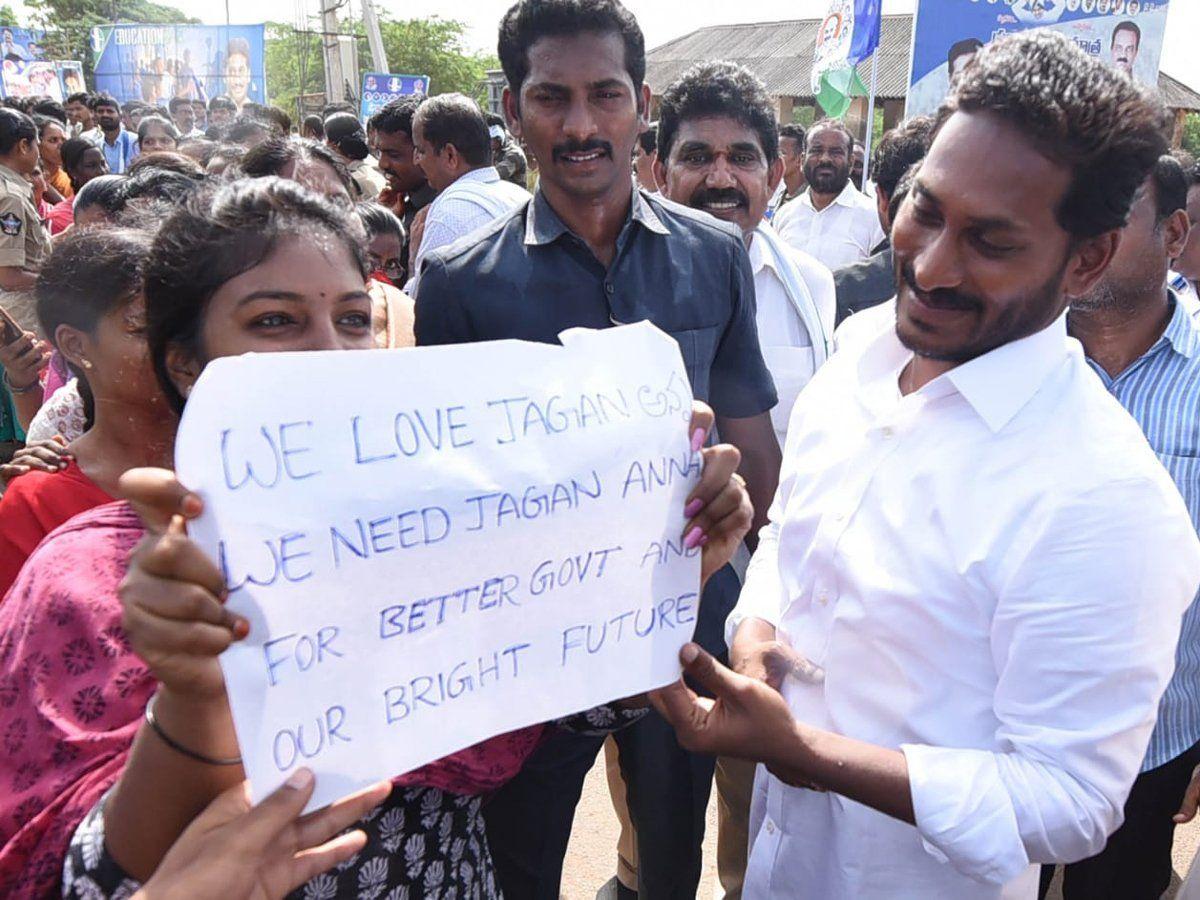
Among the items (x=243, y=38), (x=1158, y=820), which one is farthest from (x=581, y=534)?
(x=243, y=38)

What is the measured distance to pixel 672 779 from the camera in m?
2.19

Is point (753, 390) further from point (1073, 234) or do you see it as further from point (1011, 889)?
point (1011, 889)

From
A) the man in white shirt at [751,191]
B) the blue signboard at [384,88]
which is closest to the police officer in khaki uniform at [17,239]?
the man in white shirt at [751,191]

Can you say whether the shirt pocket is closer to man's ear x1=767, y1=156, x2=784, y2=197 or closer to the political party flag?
man's ear x1=767, y1=156, x2=784, y2=197

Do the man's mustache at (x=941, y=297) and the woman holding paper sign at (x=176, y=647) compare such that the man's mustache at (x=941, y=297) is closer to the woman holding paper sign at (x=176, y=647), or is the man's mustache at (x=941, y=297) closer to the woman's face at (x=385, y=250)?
the woman holding paper sign at (x=176, y=647)

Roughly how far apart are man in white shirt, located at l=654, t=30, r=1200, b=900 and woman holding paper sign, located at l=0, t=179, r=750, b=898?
26 centimetres

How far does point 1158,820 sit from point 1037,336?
1582mm

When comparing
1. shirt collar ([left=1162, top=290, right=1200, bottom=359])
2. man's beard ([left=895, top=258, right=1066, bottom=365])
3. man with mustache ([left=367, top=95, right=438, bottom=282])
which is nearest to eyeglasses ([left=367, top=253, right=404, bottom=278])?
man with mustache ([left=367, top=95, right=438, bottom=282])

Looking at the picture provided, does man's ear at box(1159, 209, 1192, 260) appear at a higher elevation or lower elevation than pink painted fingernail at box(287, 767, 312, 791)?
higher

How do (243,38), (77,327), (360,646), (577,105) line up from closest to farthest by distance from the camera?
1. (360,646)
2. (77,327)
3. (577,105)
4. (243,38)

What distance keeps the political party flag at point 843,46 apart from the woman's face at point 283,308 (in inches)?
303

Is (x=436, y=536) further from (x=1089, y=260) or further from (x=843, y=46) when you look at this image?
(x=843, y=46)

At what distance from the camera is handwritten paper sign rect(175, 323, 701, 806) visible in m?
0.91

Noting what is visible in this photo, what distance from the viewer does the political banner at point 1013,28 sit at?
6.07 metres
